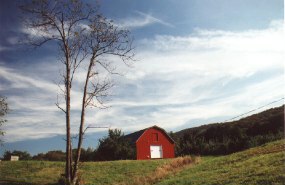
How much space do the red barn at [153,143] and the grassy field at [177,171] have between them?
1423 centimetres

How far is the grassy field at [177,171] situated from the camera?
1589 centimetres

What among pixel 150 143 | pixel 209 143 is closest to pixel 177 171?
pixel 150 143

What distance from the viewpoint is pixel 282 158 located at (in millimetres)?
17625

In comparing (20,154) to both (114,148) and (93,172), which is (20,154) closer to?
(114,148)

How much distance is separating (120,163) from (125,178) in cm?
716

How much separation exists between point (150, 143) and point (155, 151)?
5.51 ft

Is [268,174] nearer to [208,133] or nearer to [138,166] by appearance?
[138,166]

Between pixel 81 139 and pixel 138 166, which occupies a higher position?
pixel 81 139

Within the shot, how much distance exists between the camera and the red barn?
156 ft

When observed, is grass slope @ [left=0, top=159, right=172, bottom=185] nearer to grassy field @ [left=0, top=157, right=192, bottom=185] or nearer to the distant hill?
grassy field @ [left=0, top=157, right=192, bottom=185]

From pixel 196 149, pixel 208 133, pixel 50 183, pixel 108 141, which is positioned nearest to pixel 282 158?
pixel 50 183

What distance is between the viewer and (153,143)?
5016cm

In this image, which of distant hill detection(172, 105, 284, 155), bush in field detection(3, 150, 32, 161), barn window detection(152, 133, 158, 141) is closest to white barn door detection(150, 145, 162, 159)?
barn window detection(152, 133, 158, 141)

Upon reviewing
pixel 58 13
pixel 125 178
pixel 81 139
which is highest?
pixel 58 13
